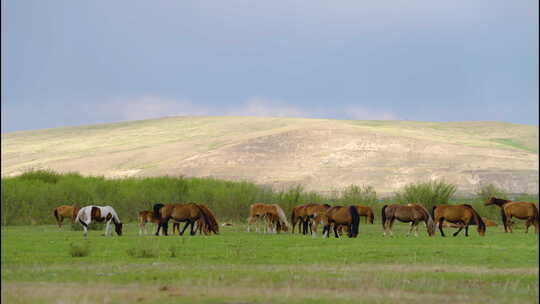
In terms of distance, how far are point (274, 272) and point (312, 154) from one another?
325 feet

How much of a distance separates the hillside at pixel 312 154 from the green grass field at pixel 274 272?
71.6 m

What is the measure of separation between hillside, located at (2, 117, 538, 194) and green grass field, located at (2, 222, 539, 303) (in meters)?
71.6

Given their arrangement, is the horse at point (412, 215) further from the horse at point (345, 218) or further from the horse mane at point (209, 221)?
the horse mane at point (209, 221)

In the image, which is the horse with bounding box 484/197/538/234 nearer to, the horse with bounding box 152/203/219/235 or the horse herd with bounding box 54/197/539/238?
the horse herd with bounding box 54/197/539/238

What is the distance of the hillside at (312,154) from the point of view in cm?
10231

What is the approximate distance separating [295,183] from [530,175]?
87.9 feet

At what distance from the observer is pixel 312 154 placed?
116625mm

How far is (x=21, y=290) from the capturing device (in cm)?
1470

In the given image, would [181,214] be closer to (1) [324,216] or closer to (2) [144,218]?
(2) [144,218]

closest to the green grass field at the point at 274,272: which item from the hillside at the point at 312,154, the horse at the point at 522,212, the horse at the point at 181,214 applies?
the horse at the point at 181,214

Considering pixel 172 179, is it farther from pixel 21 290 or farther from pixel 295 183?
pixel 295 183

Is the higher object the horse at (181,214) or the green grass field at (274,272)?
the horse at (181,214)

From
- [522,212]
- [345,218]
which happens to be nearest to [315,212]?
[345,218]

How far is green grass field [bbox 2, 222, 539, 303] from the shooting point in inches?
559
